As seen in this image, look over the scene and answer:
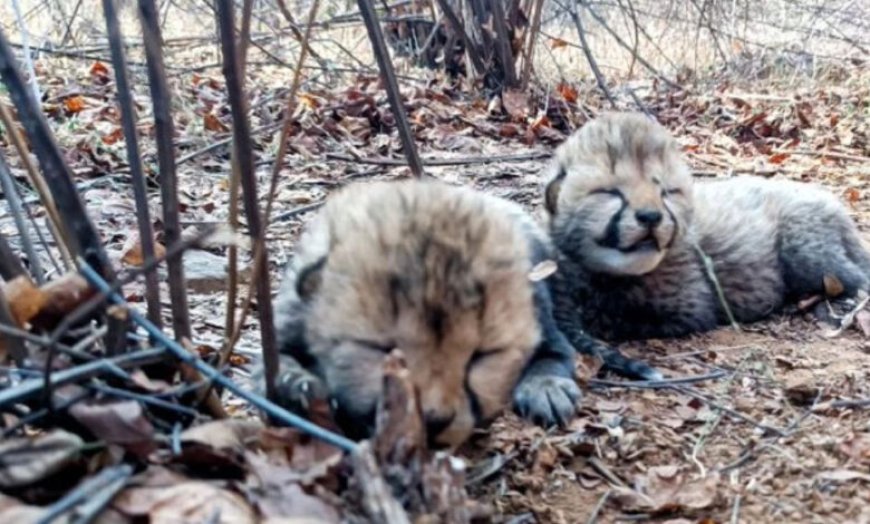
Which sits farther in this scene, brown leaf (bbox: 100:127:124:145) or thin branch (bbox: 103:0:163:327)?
brown leaf (bbox: 100:127:124:145)

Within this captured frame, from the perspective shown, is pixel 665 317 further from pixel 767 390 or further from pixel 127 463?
pixel 127 463

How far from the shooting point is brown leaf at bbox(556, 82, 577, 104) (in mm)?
9305

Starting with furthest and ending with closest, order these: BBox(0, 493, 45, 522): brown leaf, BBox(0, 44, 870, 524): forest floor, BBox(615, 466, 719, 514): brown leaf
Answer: BBox(0, 44, 870, 524): forest floor < BBox(615, 466, 719, 514): brown leaf < BBox(0, 493, 45, 522): brown leaf

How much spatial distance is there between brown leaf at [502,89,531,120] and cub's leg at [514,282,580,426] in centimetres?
502

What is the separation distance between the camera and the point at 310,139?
746 cm

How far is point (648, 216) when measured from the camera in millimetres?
4324

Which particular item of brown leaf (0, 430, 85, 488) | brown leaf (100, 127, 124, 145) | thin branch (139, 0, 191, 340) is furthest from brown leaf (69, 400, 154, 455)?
brown leaf (100, 127, 124, 145)

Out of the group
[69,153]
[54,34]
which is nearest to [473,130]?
[69,153]

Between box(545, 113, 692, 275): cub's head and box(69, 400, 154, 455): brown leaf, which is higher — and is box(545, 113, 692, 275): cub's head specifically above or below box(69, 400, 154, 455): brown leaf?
below

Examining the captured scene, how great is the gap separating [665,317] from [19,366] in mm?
3021

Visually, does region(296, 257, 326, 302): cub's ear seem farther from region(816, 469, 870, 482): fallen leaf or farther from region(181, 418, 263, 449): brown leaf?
region(816, 469, 870, 482): fallen leaf

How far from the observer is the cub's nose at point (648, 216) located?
432cm

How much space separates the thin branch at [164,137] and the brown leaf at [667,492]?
4.09 ft

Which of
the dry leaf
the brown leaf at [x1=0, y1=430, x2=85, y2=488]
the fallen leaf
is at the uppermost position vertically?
the brown leaf at [x1=0, y1=430, x2=85, y2=488]
